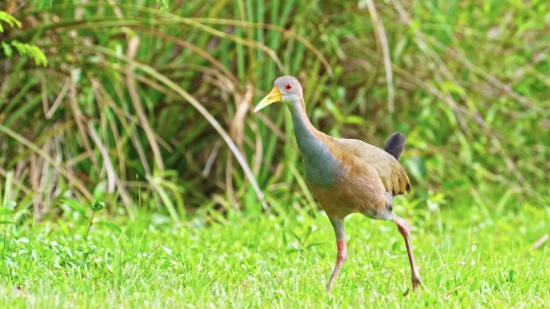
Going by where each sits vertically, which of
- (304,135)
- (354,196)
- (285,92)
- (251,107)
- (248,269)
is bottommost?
(248,269)

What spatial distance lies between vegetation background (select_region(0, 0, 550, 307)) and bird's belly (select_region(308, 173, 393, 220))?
1234mm

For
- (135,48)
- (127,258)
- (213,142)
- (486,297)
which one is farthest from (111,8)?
(486,297)

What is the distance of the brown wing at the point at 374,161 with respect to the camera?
11.7ft

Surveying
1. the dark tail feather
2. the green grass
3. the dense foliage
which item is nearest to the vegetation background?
the dense foliage

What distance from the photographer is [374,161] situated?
3.69 metres

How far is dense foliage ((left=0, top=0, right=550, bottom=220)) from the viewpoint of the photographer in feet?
19.4

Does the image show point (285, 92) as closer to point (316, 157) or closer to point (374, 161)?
point (316, 157)

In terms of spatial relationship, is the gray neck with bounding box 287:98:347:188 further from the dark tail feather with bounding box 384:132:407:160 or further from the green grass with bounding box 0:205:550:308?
the dark tail feather with bounding box 384:132:407:160

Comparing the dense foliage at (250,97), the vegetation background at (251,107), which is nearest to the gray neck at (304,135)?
the vegetation background at (251,107)

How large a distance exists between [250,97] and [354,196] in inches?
111

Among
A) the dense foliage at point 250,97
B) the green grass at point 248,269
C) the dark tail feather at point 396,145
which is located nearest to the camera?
the green grass at point 248,269

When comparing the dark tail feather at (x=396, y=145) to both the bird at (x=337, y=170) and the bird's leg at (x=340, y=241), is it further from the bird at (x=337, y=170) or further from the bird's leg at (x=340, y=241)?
the bird's leg at (x=340, y=241)

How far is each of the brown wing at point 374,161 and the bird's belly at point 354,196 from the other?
6 centimetres

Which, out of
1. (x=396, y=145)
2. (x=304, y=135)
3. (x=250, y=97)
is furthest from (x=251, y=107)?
(x=304, y=135)
